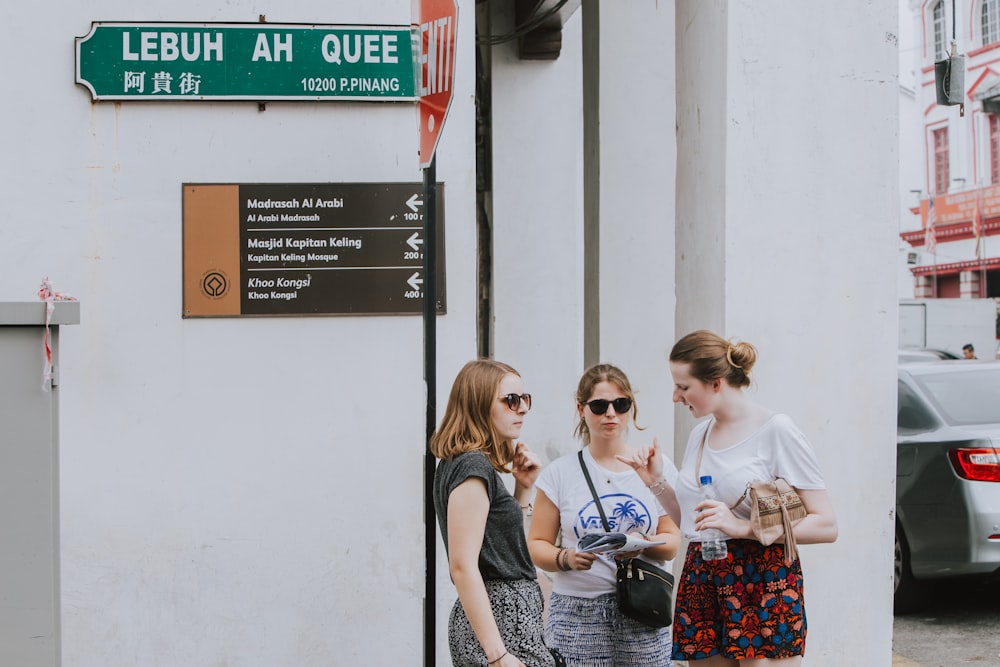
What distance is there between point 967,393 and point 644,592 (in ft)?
16.2

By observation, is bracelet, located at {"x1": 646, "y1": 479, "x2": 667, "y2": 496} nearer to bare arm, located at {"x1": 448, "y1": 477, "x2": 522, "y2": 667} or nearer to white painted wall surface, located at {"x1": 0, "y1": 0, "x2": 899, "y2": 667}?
bare arm, located at {"x1": 448, "y1": 477, "x2": 522, "y2": 667}

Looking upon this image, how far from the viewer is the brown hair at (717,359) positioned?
4.01 m

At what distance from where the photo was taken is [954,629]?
7512 mm

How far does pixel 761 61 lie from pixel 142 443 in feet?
11.0

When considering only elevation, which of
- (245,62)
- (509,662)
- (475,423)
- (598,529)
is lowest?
(509,662)

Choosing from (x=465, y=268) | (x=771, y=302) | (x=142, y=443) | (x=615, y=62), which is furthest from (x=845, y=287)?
(x=615, y=62)

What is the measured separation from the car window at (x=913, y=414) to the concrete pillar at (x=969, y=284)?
114 feet

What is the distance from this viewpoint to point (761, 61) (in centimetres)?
546

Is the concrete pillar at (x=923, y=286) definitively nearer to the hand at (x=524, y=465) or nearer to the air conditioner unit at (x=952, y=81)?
the air conditioner unit at (x=952, y=81)

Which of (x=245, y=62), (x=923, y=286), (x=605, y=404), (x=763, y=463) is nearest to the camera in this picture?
(x=763, y=463)

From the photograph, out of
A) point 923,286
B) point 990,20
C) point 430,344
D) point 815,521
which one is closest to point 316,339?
point 430,344

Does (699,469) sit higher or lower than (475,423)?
lower

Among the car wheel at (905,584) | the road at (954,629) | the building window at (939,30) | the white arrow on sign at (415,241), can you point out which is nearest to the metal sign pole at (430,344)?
the white arrow on sign at (415,241)

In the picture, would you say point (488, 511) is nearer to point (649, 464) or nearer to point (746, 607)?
point (649, 464)
